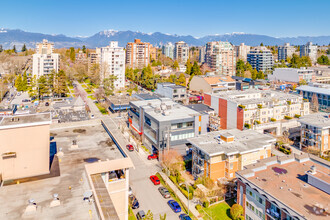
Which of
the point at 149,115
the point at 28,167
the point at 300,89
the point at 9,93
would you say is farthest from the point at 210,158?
the point at 9,93

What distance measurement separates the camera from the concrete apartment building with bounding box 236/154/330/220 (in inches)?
681

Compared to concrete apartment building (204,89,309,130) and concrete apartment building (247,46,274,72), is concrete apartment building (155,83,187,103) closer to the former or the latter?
concrete apartment building (204,89,309,130)

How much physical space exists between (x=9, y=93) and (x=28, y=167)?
65078mm

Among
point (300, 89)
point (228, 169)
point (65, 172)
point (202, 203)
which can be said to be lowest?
point (202, 203)

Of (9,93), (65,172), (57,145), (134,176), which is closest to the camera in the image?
(65,172)

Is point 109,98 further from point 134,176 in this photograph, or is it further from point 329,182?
point 329,182

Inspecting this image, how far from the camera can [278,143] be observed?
38375 millimetres

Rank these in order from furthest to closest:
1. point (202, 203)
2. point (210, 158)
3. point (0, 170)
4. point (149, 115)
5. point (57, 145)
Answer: point (149, 115) < point (210, 158) < point (202, 203) < point (57, 145) < point (0, 170)

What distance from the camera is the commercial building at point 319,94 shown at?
50969 millimetres

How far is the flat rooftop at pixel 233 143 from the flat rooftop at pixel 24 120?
15.1 m

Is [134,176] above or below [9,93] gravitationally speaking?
below

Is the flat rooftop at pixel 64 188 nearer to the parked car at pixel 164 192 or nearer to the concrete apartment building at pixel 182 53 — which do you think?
the parked car at pixel 164 192

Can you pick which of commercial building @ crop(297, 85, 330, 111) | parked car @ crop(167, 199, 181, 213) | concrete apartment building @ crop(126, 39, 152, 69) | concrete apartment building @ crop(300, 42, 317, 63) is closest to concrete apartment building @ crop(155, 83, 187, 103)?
commercial building @ crop(297, 85, 330, 111)

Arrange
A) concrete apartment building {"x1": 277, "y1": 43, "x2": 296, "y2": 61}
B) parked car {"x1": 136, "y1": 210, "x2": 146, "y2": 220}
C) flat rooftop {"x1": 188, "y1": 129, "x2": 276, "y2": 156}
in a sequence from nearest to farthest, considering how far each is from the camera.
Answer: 1. parked car {"x1": 136, "y1": 210, "x2": 146, "y2": 220}
2. flat rooftop {"x1": 188, "y1": 129, "x2": 276, "y2": 156}
3. concrete apartment building {"x1": 277, "y1": 43, "x2": 296, "y2": 61}
